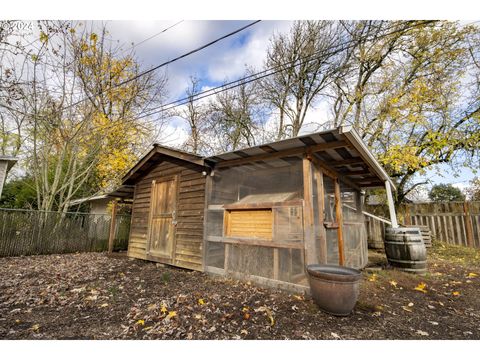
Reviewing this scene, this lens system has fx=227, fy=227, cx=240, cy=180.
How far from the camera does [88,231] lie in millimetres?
8898

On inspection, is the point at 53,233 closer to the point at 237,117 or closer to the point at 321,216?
the point at 321,216

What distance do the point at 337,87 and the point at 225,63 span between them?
24.3 feet

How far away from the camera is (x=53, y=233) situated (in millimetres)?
7977

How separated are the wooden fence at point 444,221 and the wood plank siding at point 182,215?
7.52 m

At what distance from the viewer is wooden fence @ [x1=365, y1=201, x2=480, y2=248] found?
306 inches

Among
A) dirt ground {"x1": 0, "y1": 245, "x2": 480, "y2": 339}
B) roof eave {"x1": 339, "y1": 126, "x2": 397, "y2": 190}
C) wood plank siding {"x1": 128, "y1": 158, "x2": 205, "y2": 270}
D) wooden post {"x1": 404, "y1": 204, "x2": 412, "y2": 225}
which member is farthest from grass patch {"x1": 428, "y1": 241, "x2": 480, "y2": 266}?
wood plank siding {"x1": 128, "y1": 158, "x2": 205, "y2": 270}

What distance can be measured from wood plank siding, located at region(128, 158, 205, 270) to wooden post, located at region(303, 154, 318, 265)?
98.0 inches

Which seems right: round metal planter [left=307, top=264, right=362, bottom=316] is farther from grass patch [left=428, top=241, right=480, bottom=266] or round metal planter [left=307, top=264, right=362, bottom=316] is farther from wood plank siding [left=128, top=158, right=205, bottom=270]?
grass patch [left=428, top=241, right=480, bottom=266]

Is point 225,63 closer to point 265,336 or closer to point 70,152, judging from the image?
point 265,336

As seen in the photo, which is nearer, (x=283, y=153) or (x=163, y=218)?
(x=283, y=153)

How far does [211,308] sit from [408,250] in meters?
4.59

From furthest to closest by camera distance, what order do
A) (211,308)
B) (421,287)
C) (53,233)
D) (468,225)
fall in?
(53,233)
(468,225)
(421,287)
(211,308)

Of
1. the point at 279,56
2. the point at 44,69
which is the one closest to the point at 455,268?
the point at 279,56

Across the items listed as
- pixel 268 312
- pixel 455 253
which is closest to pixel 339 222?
pixel 268 312
